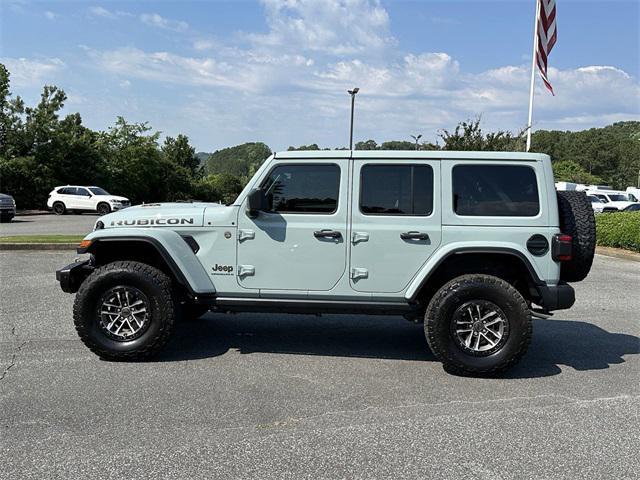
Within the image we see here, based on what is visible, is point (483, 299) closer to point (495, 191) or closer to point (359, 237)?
point (495, 191)

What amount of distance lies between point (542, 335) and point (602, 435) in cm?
264

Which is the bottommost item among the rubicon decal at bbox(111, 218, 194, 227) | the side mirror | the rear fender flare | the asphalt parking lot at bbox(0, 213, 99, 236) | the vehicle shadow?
the vehicle shadow

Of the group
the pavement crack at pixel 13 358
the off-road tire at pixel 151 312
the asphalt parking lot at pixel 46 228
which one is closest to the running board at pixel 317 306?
the off-road tire at pixel 151 312

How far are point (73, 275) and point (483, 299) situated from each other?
3809 mm

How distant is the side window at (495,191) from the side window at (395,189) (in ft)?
0.90

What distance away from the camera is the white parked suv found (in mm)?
26672

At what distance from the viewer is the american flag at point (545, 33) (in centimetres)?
1822

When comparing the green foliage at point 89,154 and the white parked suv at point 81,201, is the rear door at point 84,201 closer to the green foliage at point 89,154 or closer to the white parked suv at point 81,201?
the white parked suv at point 81,201

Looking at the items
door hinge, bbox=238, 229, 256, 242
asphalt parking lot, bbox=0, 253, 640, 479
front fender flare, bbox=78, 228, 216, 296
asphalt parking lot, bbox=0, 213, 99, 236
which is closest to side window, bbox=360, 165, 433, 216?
door hinge, bbox=238, 229, 256, 242

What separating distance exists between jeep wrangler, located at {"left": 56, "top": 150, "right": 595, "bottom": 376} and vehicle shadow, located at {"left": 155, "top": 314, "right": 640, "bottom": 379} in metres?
0.56

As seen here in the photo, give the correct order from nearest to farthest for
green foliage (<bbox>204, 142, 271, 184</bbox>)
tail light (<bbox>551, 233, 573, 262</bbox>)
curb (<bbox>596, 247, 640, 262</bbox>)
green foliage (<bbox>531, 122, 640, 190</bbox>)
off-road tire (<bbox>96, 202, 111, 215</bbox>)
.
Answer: tail light (<bbox>551, 233, 573, 262</bbox>) → curb (<bbox>596, 247, 640, 262</bbox>) → off-road tire (<bbox>96, 202, 111, 215</bbox>) → green foliage (<bbox>531, 122, 640, 190</bbox>) → green foliage (<bbox>204, 142, 271, 184</bbox>)

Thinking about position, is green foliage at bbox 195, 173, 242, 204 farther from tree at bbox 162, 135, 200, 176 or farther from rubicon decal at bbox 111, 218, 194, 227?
rubicon decal at bbox 111, 218, 194, 227

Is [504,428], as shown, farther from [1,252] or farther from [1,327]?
[1,252]

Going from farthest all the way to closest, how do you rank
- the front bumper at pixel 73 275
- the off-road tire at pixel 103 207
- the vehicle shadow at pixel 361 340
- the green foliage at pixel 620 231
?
the off-road tire at pixel 103 207, the green foliage at pixel 620 231, the vehicle shadow at pixel 361 340, the front bumper at pixel 73 275
